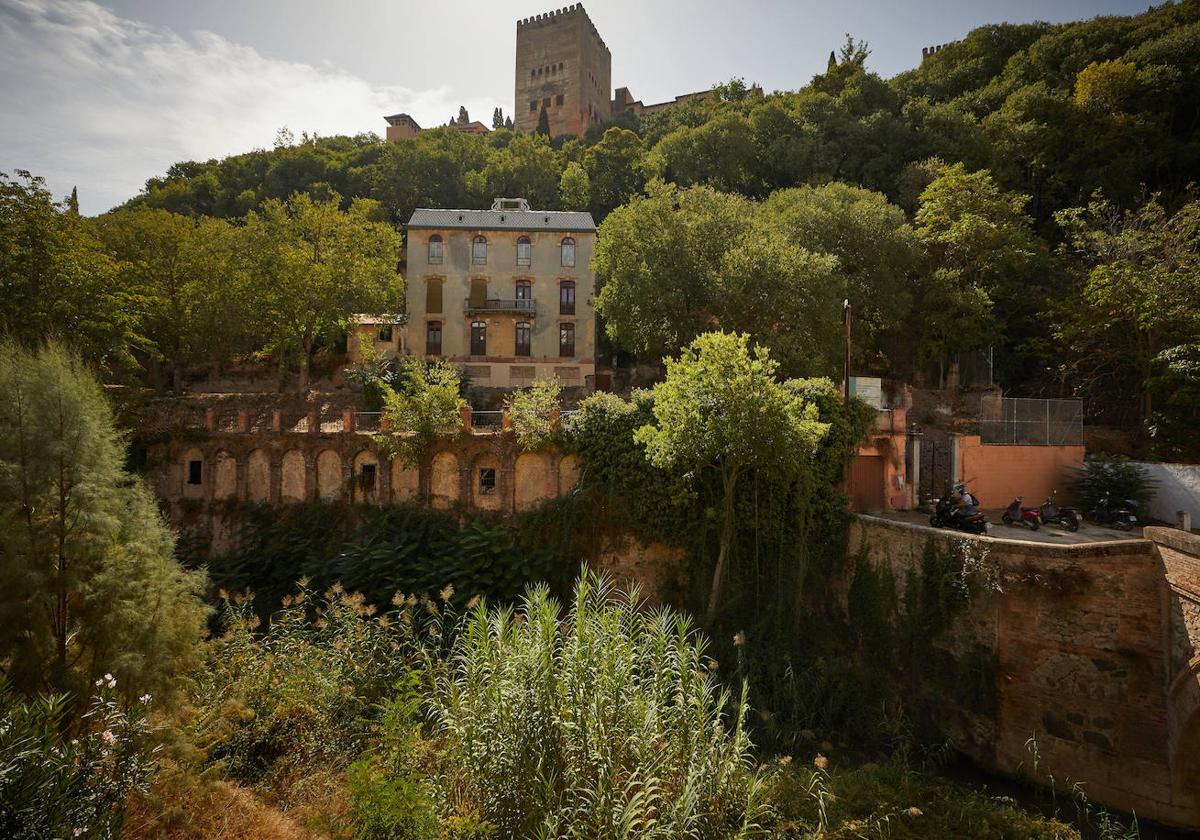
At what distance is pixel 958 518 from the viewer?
1435 cm

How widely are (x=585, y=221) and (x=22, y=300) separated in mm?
23849

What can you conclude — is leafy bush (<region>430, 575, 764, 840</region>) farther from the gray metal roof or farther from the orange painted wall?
the gray metal roof

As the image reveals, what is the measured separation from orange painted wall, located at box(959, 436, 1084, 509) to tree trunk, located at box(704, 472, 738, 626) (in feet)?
27.2

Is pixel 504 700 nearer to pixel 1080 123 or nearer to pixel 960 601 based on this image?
pixel 960 601

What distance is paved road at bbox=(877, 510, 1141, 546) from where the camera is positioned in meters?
14.7

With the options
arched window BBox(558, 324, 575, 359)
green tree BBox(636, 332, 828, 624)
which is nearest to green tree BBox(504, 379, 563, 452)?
green tree BBox(636, 332, 828, 624)

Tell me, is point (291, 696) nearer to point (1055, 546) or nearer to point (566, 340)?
point (1055, 546)

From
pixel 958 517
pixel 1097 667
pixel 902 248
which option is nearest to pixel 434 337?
pixel 902 248

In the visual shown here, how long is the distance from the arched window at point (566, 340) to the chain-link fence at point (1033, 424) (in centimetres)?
1998

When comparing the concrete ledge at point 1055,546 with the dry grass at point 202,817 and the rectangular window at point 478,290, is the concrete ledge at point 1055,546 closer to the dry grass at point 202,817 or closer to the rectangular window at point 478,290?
the dry grass at point 202,817

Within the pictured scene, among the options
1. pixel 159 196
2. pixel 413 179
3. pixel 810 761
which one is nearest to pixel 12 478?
pixel 810 761

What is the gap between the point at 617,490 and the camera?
55.5ft

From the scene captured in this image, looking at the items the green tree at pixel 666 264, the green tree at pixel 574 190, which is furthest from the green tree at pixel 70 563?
the green tree at pixel 574 190

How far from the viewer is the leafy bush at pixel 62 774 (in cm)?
510
